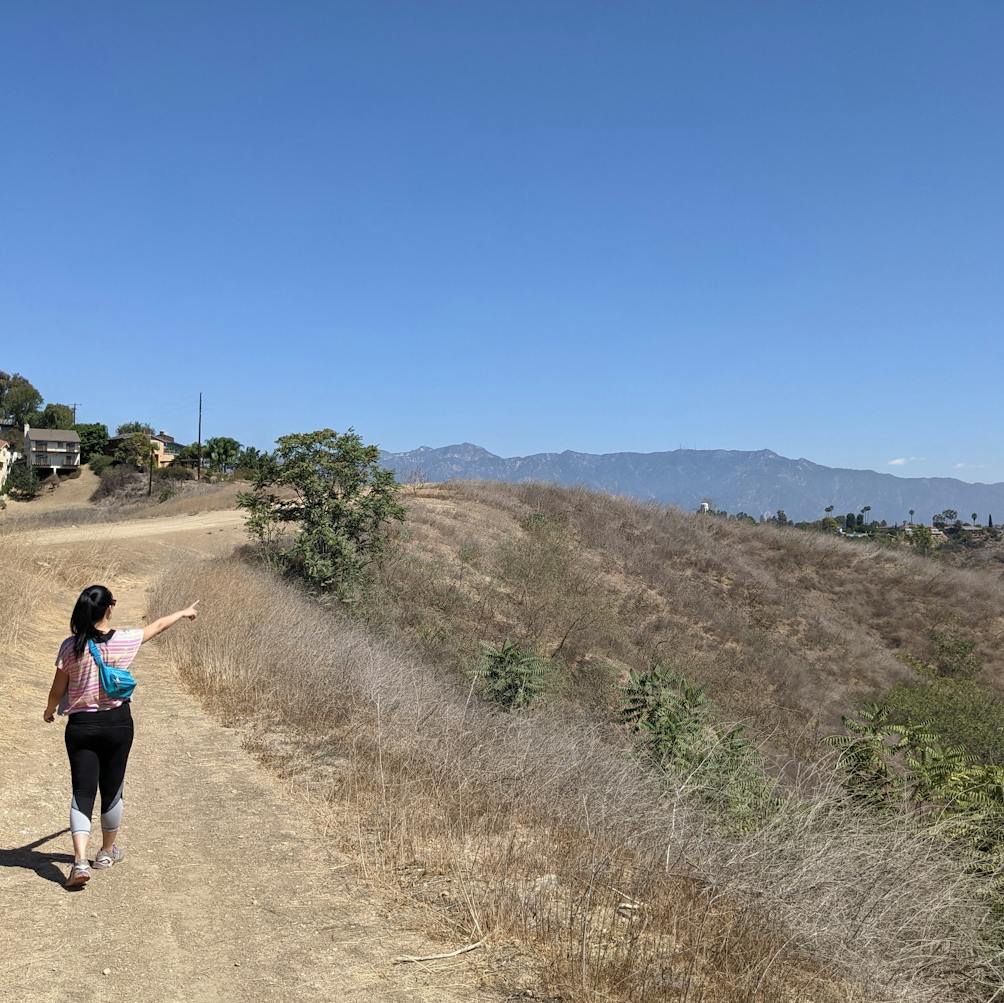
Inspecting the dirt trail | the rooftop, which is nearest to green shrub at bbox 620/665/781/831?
the dirt trail

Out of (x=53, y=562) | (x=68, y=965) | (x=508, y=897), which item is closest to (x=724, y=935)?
(x=508, y=897)

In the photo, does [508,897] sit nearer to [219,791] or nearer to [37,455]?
[219,791]

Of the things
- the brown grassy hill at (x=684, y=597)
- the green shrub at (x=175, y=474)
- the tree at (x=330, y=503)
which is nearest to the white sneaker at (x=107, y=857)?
the brown grassy hill at (x=684, y=597)

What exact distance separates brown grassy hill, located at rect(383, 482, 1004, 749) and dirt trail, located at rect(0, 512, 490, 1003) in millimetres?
9242

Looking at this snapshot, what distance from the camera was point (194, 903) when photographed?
4.51 m

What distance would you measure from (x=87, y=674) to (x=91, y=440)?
8573cm

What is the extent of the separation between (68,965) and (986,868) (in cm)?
560

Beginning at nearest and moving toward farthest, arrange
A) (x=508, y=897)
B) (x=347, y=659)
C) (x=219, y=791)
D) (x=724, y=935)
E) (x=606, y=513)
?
(x=724, y=935) → (x=508, y=897) → (x=219, y=791) → (x=347, y=659) → (x=606, y=513)

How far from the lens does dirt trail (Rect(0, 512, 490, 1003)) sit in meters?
3.75

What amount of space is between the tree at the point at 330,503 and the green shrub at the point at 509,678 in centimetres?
439

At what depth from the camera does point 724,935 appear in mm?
4105

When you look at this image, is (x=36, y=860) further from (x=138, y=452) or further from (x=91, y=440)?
(x=91, y=440)

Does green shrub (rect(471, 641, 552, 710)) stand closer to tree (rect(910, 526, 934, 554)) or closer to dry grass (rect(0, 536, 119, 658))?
dry grass (rect(0, 536, 119, 658))

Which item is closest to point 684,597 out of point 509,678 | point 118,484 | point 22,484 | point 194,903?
point 509,678
